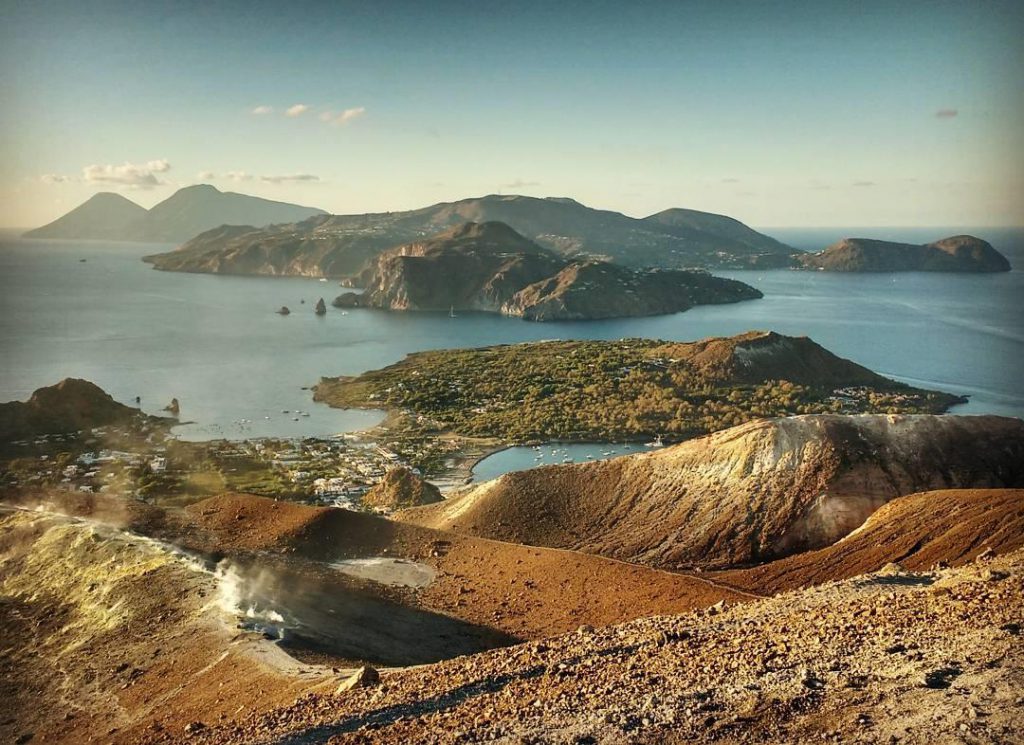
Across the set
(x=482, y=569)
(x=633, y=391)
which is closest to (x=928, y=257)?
(x=633, y=391)

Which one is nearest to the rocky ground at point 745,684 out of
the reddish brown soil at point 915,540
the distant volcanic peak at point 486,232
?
the reddish brown soil at point 915,540

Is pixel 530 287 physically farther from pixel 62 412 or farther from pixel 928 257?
pixel 928 257

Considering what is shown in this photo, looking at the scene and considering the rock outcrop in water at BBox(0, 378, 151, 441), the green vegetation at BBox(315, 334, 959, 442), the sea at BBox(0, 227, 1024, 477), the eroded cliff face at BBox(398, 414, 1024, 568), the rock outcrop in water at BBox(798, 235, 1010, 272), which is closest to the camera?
the eroded cliff face at BBox(398, 414, 1024, 568)

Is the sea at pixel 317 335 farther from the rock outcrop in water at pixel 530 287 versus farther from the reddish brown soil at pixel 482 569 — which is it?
the reddish brown soil at pixel 482 569

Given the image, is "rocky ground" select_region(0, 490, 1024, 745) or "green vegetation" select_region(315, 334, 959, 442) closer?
"rocky ground" select_region(0, 490, 1024, 745)

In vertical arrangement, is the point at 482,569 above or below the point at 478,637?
above

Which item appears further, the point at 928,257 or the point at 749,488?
the point at 928,257

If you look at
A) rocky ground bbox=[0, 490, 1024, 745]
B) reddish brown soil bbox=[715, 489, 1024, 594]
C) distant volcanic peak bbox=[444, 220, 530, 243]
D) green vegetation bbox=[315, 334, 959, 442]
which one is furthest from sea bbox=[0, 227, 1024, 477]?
distant volcanic peak bbox=[444, 220, 530, 243]

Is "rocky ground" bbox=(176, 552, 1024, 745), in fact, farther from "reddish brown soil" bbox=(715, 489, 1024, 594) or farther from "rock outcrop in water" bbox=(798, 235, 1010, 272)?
"rock outcrop in water" bbox=(798, 235, 1010, 272)
